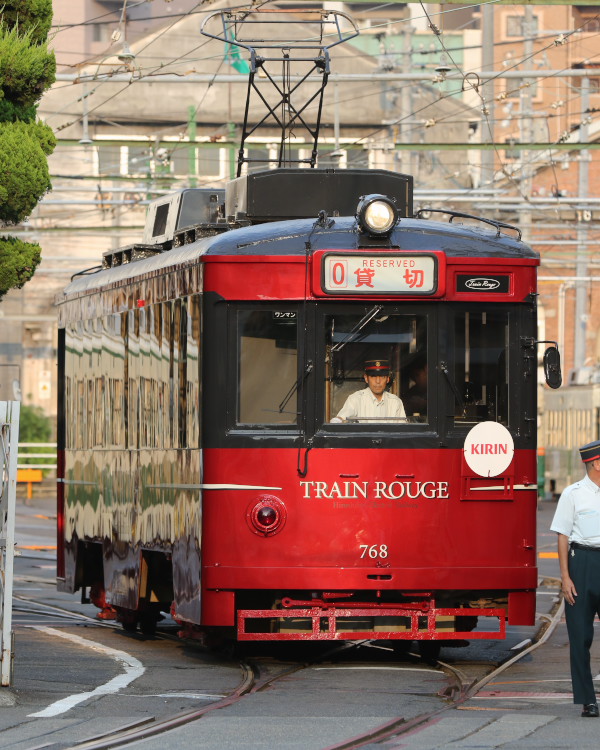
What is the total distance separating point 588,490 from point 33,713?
10.7 ft

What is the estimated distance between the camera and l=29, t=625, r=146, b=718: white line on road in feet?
35.8

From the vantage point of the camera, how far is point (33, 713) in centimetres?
1068

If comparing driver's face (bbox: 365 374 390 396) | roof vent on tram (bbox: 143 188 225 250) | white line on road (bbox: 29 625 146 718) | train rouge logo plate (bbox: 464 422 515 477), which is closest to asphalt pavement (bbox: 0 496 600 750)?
white line on road (bbox: 29 625 146 718)

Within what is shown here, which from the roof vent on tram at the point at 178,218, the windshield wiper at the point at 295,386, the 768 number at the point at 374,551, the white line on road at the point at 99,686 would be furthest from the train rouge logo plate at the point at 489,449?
the roof vent on tram at the point at 178,218

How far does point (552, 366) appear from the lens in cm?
1301

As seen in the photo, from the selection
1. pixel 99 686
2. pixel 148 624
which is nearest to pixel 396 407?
pixel 99 686

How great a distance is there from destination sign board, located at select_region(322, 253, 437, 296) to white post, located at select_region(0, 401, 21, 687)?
2.33 m

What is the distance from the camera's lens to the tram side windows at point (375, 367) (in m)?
12.8

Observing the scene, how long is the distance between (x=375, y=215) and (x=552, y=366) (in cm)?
153

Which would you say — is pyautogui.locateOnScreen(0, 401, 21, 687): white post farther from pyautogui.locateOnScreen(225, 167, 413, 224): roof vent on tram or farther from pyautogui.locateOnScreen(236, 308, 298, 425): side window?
pyautogui.locateOnScreen(225, 167, 413, 224): roof vent on tram

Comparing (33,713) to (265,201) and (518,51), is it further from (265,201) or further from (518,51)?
(518,51)

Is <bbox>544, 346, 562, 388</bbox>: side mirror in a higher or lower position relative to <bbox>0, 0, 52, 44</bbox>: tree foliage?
lower

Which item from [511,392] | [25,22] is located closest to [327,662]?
[511,392]

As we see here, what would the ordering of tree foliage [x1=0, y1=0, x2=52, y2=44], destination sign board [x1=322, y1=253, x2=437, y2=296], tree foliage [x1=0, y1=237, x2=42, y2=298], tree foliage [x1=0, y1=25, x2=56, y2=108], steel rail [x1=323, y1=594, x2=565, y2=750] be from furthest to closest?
tree foliage [x1=0, y1=237, x2=42, y2=298] < tree foliage [x1=0, y1=0, x2=52, y2=44] < tree foliage [x1=0, y1=25, x2=56, y2=108] < destination sign board [x1=322, y1=253, x2=437, y2=296] < steel rail [x1=323, y1=594, x2=565, y2=750]
